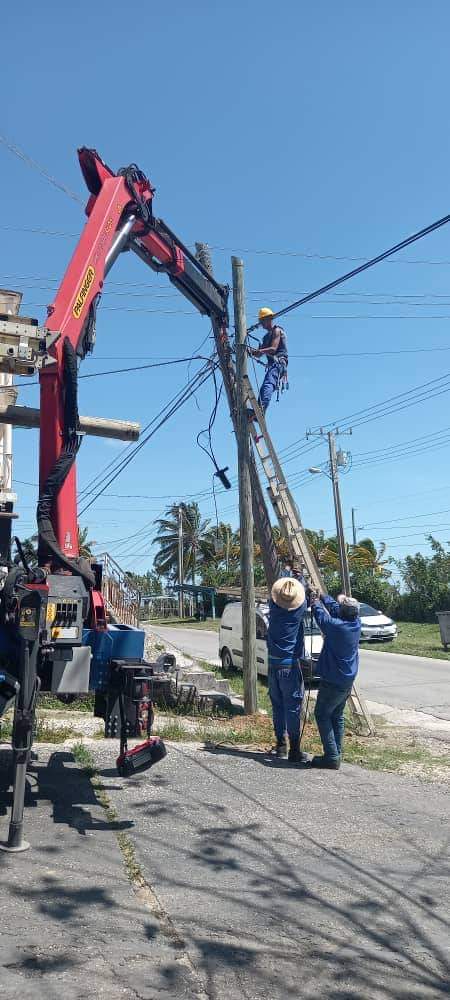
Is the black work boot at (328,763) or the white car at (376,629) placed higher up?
the white car at (376,629)

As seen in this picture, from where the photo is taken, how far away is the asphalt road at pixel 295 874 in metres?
4.04

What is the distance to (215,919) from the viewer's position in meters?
4.59

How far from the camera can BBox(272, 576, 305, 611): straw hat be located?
894 cm

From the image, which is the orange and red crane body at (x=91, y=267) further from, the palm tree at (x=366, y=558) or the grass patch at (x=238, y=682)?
the palm tree at (x=366, y=558)

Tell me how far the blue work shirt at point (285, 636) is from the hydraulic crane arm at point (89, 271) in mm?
2908

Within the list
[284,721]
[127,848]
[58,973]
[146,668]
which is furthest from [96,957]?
[284,721]

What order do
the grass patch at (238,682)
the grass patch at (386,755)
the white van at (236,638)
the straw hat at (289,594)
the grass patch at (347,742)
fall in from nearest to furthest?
1. the straw hat at (289,594)
2. the grass patch at (386,755)
3. the grass patch at (347,742)
4. the grass patch at (238,682)
5. the white van at (236,638)

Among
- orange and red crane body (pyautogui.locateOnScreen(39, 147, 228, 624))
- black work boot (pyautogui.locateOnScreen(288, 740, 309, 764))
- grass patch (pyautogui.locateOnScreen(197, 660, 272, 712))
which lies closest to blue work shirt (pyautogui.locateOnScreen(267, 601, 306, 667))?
black work boot (pyautogui.locateOnScreen(288, 740, 309, 764))

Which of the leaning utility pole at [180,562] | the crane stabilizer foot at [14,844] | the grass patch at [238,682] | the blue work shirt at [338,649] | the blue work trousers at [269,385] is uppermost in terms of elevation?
the leaning utility pole at [180,562]

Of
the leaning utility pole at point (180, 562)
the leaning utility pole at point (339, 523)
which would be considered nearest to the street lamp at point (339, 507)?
the leaning utility pole at point (339, 523)

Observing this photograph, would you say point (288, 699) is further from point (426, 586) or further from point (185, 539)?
point (185, 539)

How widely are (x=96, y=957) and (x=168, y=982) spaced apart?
0.41m

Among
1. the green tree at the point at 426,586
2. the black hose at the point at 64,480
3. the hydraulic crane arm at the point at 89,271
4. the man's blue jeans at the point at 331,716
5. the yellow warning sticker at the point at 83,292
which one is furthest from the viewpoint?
the green tree at the point at 426,586

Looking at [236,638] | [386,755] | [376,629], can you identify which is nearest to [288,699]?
[386,755]
